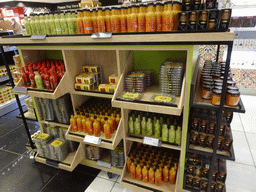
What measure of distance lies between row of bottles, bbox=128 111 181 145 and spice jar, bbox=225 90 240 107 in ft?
1.89

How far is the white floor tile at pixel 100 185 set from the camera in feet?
8.11

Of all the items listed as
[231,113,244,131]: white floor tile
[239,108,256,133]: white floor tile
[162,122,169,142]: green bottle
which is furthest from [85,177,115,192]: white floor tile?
[239,108,256,133]: white floor tile

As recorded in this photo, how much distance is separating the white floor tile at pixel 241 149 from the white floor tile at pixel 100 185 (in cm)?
196

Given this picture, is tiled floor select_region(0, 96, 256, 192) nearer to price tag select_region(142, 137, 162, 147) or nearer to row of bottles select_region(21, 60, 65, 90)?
price tag select_region(142, 137, 162, 147)

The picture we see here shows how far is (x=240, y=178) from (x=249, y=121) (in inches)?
71.2

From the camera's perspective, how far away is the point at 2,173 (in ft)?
9.38

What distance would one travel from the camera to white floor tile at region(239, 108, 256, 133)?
3.60 meters

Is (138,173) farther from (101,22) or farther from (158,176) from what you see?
(101,22)

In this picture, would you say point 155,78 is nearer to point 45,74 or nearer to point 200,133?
point 200,133

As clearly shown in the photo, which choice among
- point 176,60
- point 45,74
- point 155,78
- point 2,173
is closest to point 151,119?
point 155,78

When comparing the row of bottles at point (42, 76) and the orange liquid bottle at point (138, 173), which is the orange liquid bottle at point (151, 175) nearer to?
the orange liquid bottle at point (138, 173)

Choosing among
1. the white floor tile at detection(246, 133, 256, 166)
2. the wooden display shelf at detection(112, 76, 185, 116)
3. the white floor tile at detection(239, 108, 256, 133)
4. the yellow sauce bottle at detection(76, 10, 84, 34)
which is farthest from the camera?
the white floor tile at detection(239, 108, 256, 133)

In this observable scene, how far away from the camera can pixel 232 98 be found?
5.31 feet

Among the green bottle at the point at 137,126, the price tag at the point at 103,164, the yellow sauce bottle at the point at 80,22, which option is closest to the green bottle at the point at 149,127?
the green bottle at the point at 137,126
